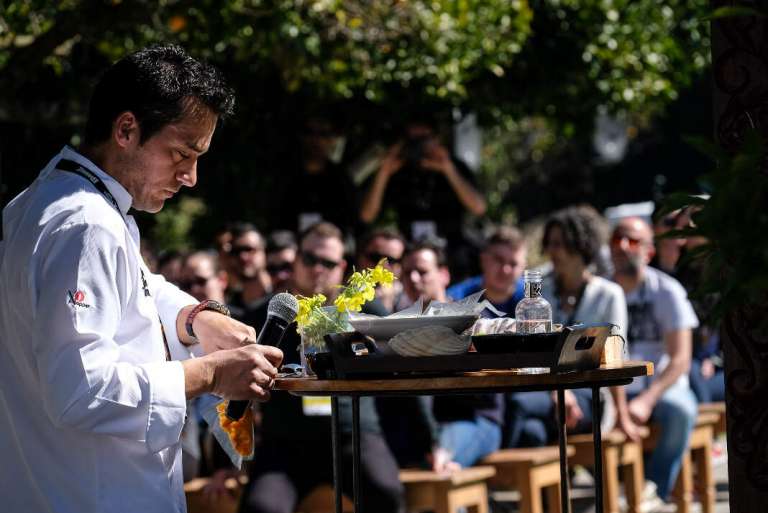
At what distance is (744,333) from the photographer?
3535 mm

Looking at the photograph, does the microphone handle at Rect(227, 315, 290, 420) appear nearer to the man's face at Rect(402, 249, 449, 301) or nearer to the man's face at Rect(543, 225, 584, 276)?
the man's face at Rect(402, 249, 449, 301)

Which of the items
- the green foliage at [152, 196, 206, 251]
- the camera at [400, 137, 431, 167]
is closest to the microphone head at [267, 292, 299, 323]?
the camera at [400, 137, 431, 167]

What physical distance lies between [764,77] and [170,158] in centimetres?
160

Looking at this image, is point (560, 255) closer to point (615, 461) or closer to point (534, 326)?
point (615, 461)

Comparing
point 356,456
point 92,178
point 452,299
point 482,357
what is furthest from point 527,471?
point 92,178

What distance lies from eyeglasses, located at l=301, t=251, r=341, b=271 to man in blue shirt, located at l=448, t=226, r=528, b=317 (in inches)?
32.7

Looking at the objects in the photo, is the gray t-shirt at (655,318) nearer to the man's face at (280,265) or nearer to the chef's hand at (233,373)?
the man's face at (280,265)

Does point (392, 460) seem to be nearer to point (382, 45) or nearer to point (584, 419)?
point (584, 419)

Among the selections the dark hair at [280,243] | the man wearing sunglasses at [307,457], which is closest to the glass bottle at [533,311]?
the man wearing sunglasses at [307,457]

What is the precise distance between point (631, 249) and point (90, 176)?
499cm

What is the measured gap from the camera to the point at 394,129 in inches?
402

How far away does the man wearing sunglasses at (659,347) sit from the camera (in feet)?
23.5

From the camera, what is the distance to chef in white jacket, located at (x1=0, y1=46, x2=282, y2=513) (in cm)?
293

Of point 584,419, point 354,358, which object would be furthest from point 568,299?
point 354,358
